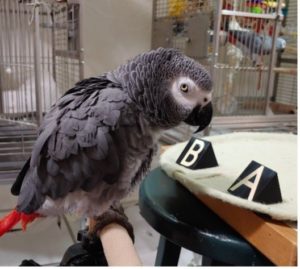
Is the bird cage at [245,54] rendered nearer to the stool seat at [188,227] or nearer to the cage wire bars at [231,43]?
the cage wire bars at [231,43]

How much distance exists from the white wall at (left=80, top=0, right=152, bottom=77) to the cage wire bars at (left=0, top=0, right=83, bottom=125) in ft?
0.46

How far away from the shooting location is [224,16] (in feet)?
3.91

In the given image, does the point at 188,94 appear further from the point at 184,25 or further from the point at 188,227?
the point at 184,25

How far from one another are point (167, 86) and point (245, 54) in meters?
0.85

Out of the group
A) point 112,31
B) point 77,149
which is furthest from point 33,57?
point 77,149

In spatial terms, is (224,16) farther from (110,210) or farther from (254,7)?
(110,210)

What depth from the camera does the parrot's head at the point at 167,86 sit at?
1.91 feet

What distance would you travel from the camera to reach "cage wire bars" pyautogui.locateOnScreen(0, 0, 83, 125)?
1.12m

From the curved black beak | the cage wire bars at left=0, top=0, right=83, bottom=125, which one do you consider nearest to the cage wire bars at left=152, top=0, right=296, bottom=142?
the cage wire bars at left=0, top=0, right=83, bottom=125

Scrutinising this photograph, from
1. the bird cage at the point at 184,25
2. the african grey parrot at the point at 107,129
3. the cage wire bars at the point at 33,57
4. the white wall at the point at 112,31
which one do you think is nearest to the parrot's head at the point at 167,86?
the african grey parrot at the point at 107,129

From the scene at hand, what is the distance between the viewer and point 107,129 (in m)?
0.55

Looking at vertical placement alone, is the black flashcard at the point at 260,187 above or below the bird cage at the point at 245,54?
below

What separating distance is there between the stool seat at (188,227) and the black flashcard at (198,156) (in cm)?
5

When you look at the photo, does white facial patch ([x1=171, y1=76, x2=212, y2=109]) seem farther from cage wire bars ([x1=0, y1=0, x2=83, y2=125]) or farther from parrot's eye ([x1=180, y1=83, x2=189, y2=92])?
cage wire bars ([x1=0, y1=0, x2=83, y2=125])
